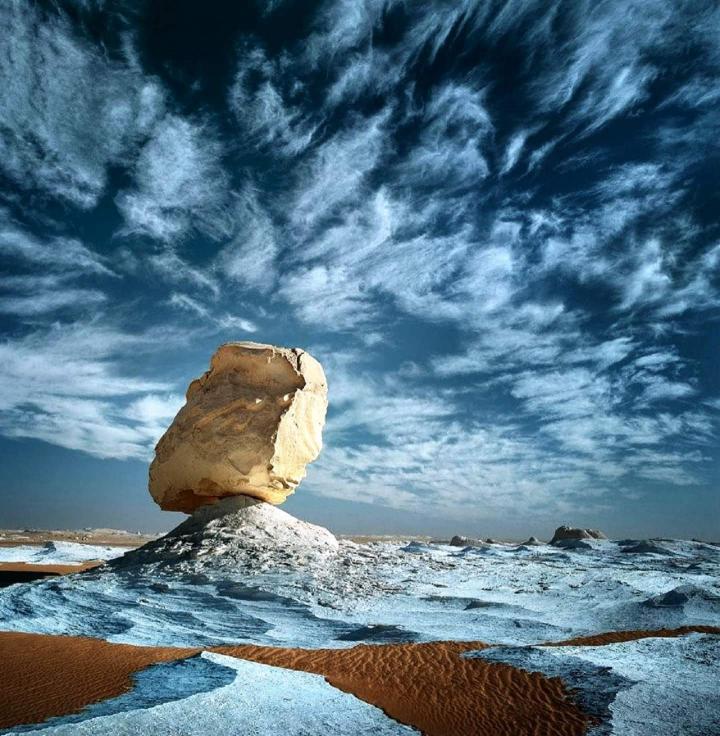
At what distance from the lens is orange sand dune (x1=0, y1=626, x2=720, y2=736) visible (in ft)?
19.9

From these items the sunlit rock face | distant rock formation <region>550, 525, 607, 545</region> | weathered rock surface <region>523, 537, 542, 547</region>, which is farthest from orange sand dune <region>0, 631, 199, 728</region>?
distant rock formation <region>550, 525, 607, 545</region>

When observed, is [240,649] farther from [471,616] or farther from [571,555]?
[571,555]

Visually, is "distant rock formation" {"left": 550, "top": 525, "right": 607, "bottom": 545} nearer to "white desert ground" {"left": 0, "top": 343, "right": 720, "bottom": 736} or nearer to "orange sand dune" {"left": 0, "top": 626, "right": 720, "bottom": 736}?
"white desert ground" {"left": 0, "top": 343, "right": 720, "bottom": 736}

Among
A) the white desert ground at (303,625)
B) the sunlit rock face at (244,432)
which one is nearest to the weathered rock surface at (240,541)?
the white desert ground at (303,625)

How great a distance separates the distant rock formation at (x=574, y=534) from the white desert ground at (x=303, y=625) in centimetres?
987

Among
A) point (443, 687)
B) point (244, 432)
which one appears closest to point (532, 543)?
point (244, 432)

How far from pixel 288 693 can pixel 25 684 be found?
381cm

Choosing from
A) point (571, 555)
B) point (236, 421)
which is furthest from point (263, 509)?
point (571, 555)

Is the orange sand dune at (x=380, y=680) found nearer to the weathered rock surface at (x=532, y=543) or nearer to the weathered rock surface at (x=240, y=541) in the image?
the weathered rock surface at (x=240, y=541)

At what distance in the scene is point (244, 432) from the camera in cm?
1739

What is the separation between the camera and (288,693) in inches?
248

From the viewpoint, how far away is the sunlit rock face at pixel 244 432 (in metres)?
17.3

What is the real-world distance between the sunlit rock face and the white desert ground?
73 mm

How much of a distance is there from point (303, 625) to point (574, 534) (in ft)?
89.1
